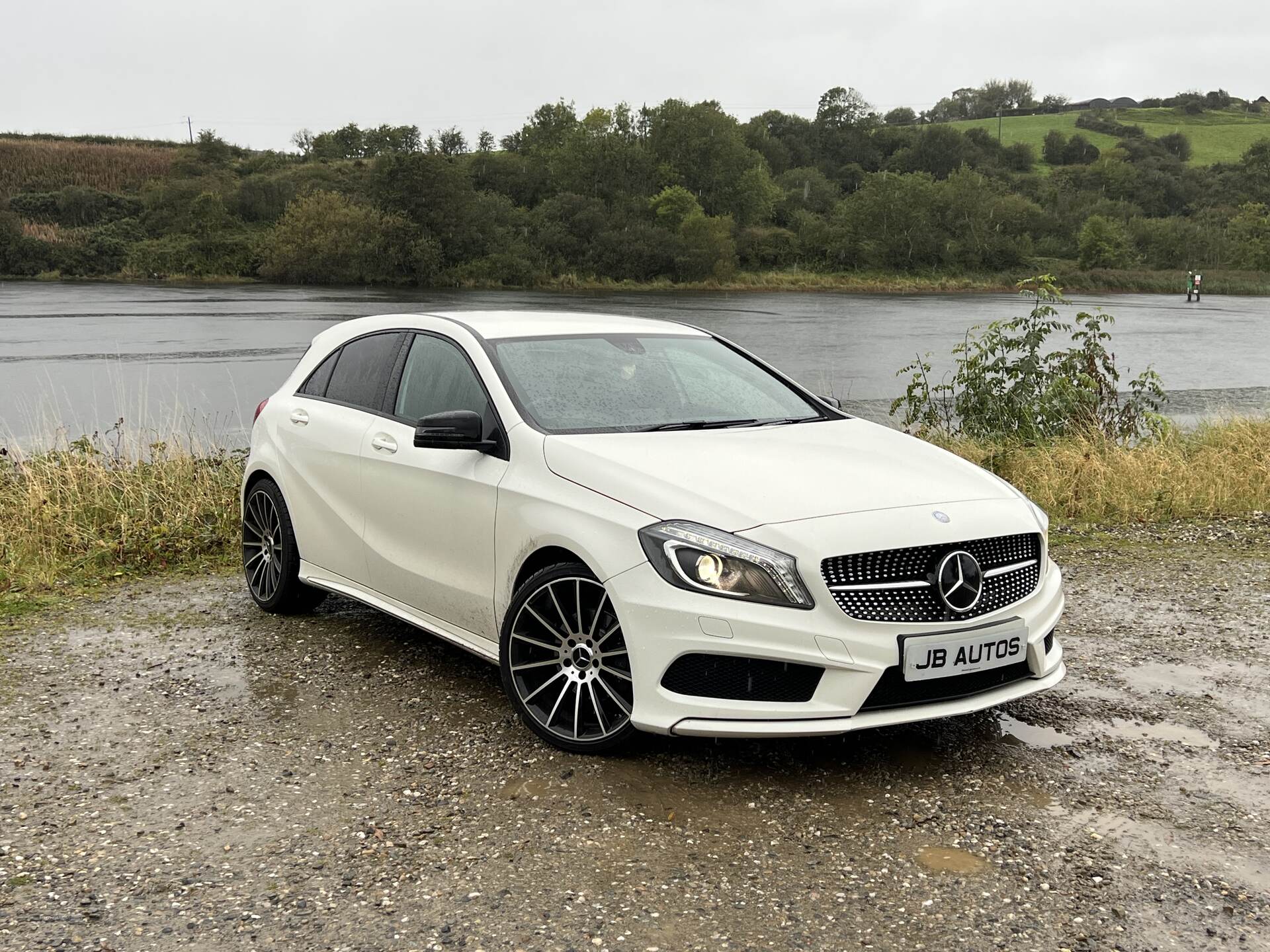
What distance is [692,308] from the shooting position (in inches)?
2387

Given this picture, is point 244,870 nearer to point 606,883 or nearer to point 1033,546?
point 606,883

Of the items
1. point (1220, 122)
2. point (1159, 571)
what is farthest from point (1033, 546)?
point (1220, 122)

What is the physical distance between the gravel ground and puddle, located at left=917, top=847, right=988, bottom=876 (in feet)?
0.06

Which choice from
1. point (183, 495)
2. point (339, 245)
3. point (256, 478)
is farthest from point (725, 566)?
point (339, 245)

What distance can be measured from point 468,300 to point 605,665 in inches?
2146

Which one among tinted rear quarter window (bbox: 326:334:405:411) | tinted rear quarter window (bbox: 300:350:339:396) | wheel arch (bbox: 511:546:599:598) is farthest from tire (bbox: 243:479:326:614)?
wheel arch (bbox: 511:546:599:598)

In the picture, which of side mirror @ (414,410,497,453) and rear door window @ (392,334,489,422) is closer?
side mirror @ (414,410,497,453)

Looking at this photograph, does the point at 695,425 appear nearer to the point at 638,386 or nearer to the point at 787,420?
the point at 638,386

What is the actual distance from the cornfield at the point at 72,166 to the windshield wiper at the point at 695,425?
343 ft

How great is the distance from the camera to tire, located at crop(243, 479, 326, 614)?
6.14 metres

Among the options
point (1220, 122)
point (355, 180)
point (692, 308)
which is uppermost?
point (1220, 122)

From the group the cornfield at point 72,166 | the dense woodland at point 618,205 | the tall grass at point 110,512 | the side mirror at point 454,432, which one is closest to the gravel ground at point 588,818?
the side mirror at point 454,432

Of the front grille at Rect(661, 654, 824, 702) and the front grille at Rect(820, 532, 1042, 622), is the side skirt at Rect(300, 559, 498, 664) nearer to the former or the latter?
the front grille at Rect(661, 654, 824, 702)

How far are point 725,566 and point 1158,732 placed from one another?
2028mm
